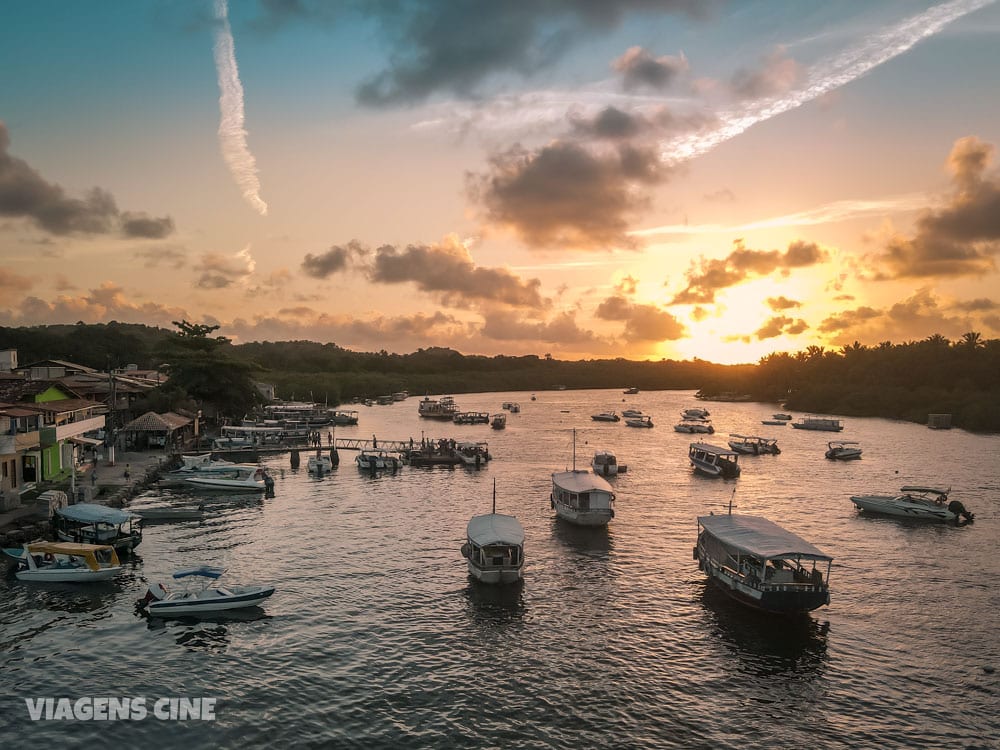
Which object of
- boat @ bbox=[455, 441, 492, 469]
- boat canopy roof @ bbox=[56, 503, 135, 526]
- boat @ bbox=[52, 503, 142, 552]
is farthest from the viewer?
boat @ bbox=[455, 441, 492, 469]

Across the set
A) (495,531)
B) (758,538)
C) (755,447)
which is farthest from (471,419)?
(758,538)

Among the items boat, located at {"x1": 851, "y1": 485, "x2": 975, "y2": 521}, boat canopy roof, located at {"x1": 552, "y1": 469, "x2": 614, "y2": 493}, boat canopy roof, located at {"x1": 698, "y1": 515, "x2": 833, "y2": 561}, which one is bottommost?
boat, located at {"x1": 851, "y1": 485, "x2": 975, "y2": 521}

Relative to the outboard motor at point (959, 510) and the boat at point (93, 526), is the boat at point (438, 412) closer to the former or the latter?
the outboard motor at point (959, 510)

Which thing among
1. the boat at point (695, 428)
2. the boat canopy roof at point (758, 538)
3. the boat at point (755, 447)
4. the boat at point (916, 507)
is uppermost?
the boat canopy roof at point (758, 538)

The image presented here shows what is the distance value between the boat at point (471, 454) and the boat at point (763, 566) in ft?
156

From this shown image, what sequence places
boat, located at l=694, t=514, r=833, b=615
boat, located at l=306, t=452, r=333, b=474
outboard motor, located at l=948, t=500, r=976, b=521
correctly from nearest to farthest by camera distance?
boat, located at l=694, t=514, r=833, b=615, outboard motor, located at l=948, t=500, r=976, b=521, boat, located at l=306, t=452, r=333, b=474

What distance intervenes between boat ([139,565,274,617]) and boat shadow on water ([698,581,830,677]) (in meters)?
23.4

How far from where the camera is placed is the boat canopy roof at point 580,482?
5256 centimetres

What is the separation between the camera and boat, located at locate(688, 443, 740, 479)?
7944 centimetres

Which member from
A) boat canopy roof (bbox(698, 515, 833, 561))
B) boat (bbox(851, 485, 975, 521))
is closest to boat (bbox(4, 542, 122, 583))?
boat canopy roof (bbox(698, 515, 833, 561))

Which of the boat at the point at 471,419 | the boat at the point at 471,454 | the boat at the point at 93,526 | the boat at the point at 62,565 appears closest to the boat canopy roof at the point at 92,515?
the boat at the point at 93,526

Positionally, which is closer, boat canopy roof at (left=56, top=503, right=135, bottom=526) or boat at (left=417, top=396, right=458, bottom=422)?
boat canopy roof at (left=56, top=503, right=135, bottom=526)

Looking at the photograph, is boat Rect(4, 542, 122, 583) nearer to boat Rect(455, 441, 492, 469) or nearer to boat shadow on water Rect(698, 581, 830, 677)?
boat shadow on water Rect(698, 581, 830, 677)

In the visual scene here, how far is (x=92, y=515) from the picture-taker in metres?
42.3
